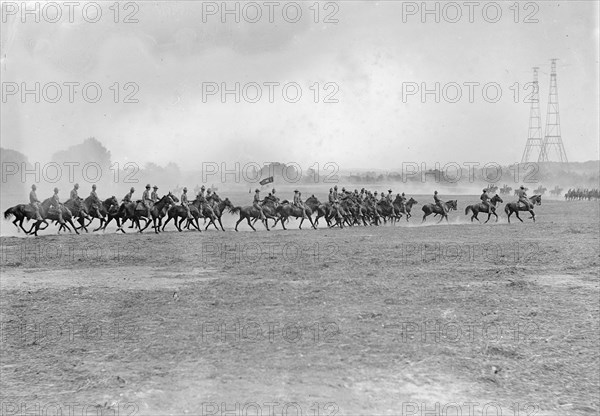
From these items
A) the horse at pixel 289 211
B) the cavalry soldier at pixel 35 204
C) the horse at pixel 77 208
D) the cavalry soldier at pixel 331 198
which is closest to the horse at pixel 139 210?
the horse at pixel 77 208

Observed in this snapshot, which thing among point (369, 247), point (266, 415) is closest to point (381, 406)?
point (266, 415)

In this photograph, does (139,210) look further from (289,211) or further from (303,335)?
(303,335)

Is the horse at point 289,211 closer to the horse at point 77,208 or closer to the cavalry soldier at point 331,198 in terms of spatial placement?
the cavalry soldier at point 331,198

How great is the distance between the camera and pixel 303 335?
26.7 ft

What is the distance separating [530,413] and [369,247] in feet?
40.1

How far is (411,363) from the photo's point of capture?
7.05 m

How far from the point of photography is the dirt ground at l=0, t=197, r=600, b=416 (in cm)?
612

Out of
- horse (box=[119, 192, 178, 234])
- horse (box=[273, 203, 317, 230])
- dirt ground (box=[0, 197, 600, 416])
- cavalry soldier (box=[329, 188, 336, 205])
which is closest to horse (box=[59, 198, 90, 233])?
horse (box=[119, 192, 178, 234])

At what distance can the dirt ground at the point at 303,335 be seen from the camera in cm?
612

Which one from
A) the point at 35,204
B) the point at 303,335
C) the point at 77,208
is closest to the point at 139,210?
the point at 77,208

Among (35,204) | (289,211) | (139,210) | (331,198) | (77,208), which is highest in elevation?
(331,198)

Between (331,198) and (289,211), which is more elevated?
(331,198)

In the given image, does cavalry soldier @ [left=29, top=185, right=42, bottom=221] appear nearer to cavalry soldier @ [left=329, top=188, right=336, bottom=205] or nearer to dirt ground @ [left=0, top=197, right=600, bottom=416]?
dirt ground @ [left=0, top=197, right=600, bottom=416]

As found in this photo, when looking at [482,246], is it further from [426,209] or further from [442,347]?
[426,209]
